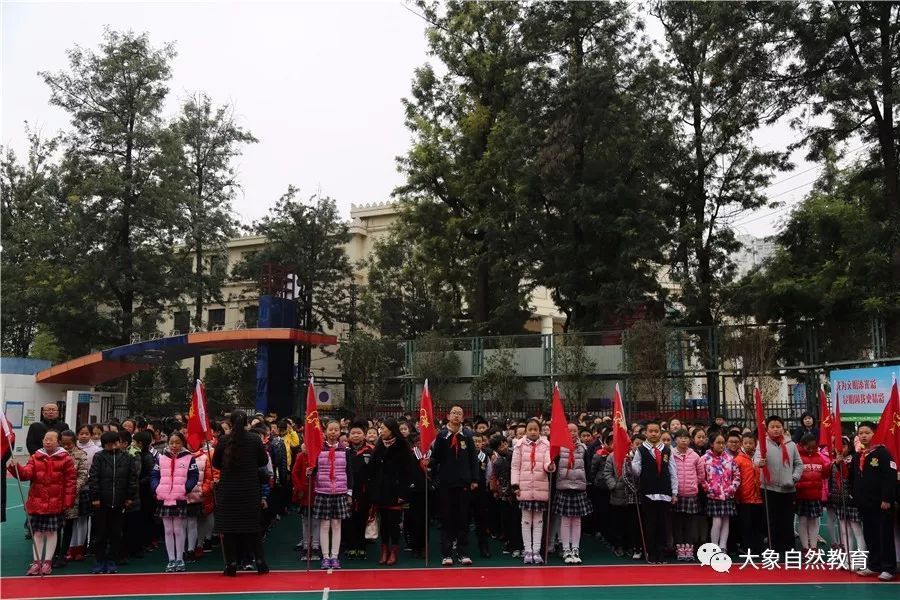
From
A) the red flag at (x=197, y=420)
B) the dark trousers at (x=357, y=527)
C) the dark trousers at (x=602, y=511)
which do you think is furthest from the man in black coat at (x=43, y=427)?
the dark trousers at (x=602, y=511)

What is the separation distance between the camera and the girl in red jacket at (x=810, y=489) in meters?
9.96

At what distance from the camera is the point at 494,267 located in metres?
27.4

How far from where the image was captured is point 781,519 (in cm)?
991

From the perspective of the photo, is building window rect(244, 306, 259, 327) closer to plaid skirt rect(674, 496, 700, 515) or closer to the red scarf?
plaid skirt rect(674, 496, 700, 515)

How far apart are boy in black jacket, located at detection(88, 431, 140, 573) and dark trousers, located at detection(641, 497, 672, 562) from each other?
6184 mm

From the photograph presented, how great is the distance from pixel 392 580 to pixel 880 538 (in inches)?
212

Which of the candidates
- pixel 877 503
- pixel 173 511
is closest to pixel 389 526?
pixel 173 511

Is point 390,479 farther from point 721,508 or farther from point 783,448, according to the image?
point 783,448

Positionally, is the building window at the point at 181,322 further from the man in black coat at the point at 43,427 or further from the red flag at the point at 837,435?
the red flag at the point at 837,435

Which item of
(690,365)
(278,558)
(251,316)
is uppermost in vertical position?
(251,316)

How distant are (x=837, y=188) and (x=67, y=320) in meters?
27.5

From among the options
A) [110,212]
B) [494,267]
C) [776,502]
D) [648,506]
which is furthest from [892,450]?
[110,212]

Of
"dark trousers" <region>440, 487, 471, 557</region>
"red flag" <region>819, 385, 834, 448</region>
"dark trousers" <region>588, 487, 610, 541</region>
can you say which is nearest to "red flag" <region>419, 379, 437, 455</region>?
"dark trousers" <region>440, 487, 471, 557</region>

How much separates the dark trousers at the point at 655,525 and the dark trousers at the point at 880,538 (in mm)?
2180
